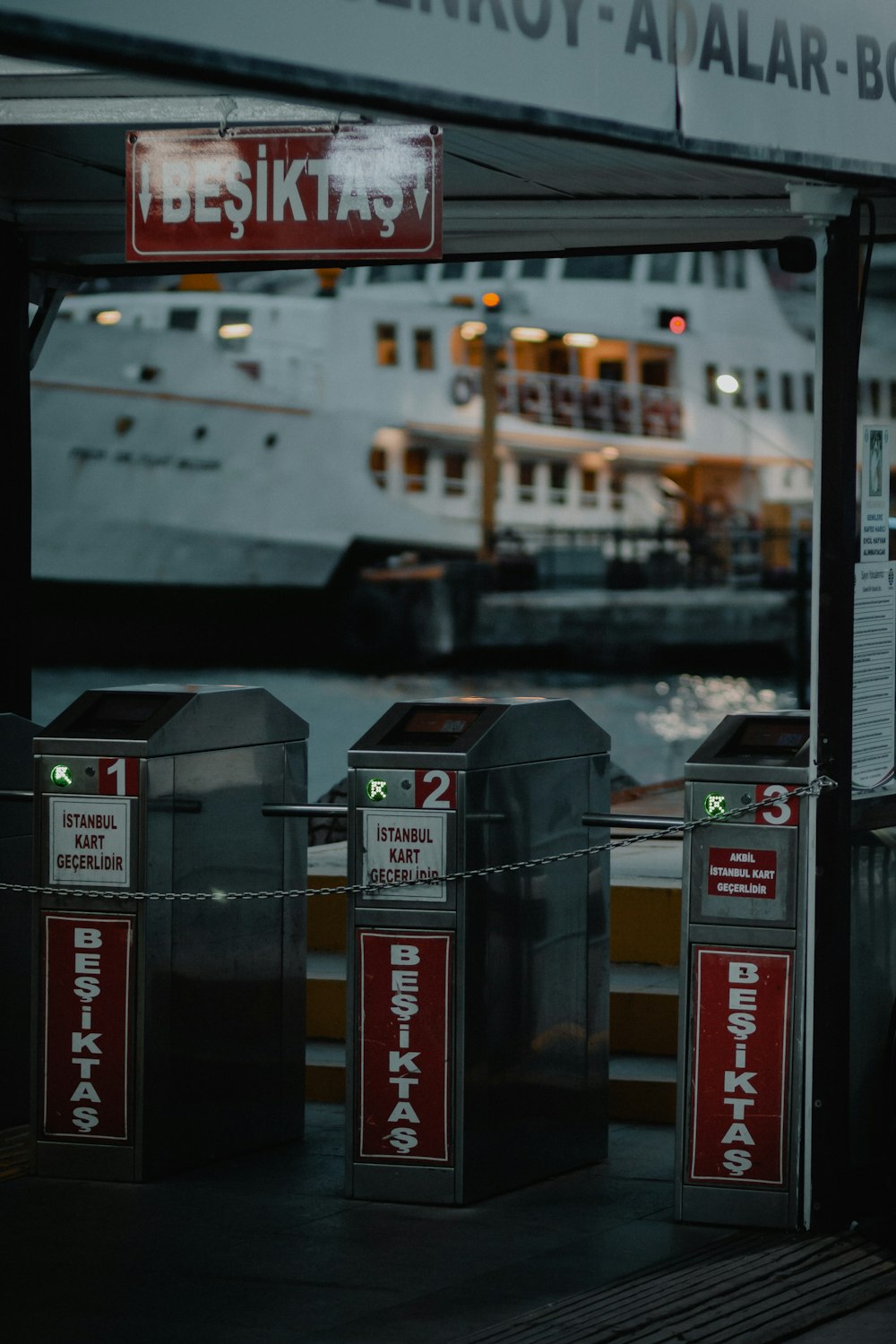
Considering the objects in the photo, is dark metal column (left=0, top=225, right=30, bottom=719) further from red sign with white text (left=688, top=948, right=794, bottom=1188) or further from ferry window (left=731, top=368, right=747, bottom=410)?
ferry window (left=731, top=368, right=747, bottom=410)

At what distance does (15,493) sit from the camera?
680cm

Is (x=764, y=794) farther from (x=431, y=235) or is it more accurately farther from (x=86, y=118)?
(x=86, y=118)

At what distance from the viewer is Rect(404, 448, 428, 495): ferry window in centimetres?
5212

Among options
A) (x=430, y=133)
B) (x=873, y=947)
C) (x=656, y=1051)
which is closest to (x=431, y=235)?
(x=430, y=133)

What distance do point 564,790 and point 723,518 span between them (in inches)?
2127

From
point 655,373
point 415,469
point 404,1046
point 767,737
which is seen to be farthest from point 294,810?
point 655,373

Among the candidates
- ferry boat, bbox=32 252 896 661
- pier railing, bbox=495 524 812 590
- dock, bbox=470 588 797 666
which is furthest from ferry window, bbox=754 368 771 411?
dock, bbox=470 588 797 666

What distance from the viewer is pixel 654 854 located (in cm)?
810

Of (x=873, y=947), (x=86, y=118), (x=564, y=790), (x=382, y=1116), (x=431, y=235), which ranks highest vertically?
(x=86, y=118)

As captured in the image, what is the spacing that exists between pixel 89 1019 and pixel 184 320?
150ft

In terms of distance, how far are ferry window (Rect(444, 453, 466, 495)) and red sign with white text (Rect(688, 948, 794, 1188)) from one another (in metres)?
48.0

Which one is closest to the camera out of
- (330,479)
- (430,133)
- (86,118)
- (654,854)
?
(430,133)

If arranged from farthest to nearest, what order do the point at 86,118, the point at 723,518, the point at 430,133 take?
the point at 723,518, the point at 86,118, the point at 430,133

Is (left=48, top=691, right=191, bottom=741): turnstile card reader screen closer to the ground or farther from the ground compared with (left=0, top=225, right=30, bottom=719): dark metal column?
closer to the ground
